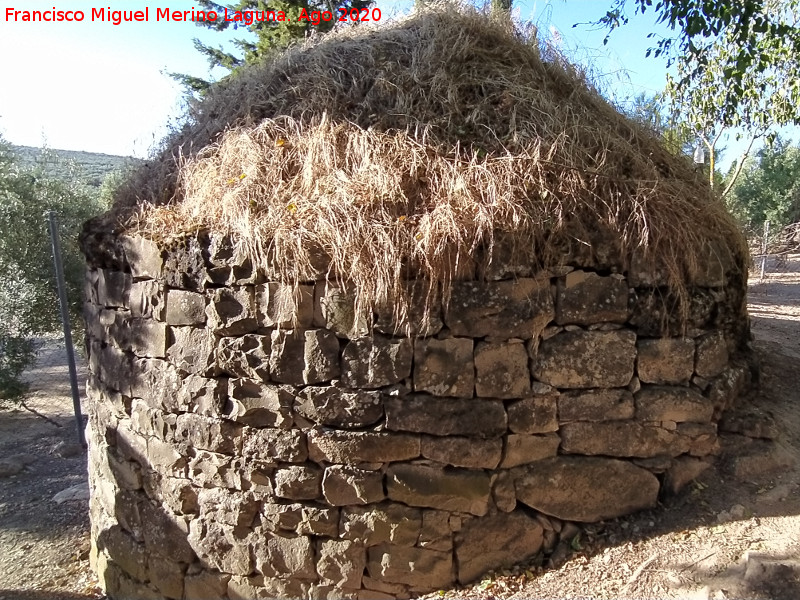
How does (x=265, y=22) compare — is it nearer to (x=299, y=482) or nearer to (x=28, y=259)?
(x=28, y=259)

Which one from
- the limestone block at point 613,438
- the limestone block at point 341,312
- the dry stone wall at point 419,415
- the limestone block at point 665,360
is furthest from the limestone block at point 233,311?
the limestone block at point 665,360

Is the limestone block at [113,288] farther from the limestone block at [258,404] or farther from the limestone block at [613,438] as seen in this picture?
the limestone block at [613,438]

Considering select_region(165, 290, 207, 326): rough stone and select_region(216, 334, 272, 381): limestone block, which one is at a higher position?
select_region(165, 290, 207, 326): rough stone

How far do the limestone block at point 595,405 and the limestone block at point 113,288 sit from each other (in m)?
2.91

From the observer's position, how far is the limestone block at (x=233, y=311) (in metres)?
3.17

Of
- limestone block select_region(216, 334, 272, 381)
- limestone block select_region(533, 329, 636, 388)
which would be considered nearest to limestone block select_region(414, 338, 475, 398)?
limestone block select_region(533, 329, 636, 388)

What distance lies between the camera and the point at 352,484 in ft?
10.2

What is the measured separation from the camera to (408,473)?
3117 millimetres

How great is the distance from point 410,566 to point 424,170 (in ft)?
7.63

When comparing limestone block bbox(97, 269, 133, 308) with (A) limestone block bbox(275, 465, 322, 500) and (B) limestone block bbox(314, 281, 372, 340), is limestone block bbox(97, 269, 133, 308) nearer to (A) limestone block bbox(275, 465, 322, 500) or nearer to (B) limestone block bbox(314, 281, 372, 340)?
(B) limestone block bbox(314, 281, 372, 340)

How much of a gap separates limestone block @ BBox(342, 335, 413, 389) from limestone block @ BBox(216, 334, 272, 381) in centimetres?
47

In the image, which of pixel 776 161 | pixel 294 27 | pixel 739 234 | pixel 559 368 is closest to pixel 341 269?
pixel 559 368

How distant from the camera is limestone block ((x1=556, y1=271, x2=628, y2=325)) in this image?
3070mm

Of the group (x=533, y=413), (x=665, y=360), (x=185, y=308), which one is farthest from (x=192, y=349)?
(x=665, y=360)
